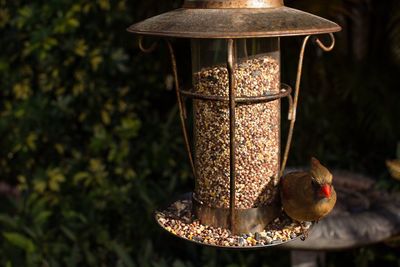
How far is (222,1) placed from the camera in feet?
6.31

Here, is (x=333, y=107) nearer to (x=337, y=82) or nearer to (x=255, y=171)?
(x=337, y=82)

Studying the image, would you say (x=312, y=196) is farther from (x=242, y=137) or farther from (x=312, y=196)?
(x=242, y=137)

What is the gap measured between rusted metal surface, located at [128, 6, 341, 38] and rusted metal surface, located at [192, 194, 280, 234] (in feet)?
2.59

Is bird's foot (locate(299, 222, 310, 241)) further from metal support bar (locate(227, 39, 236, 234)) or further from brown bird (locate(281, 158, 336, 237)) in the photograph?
metal support bar (locate(227, 39, 236, 234))

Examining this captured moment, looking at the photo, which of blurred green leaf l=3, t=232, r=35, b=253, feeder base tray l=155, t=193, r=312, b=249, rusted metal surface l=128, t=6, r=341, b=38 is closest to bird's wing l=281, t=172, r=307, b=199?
feeder base tray l=155, t=193, r=312, b=249

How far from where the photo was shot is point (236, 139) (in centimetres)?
226

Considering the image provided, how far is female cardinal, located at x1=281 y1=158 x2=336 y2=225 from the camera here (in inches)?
84.2

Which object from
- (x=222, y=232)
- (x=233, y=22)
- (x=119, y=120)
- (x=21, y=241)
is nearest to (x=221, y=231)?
(x=222, y=232)

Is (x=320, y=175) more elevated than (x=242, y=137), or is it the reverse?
(x=242, y=137)

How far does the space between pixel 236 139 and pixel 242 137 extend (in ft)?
0.08

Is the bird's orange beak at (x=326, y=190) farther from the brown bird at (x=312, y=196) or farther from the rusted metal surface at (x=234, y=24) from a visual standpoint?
the rusted metal surface at (x=234, y=24)

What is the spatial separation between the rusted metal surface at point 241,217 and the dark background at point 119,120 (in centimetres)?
175

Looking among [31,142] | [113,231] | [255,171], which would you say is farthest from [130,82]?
[255,171]

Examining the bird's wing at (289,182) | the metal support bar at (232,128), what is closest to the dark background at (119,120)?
the bird's wing at (289,182)
